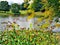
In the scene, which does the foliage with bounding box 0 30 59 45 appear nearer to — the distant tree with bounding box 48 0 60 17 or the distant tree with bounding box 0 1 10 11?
the distant tree with bounding box 48 0 60 17

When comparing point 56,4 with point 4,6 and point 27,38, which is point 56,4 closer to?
point 27,38

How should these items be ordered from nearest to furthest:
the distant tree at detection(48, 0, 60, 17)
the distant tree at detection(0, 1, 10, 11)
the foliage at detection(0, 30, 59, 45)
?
the distant tree at detection(48, 0, 60, 17) → the foliage at detection(0, 30, 59, 45) → the distant tree at detection(0, 1, 10, 11)

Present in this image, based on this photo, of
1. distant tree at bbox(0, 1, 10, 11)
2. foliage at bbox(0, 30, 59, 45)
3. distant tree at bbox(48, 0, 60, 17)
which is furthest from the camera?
distant tree at bbox(0, 1, 10, 11)

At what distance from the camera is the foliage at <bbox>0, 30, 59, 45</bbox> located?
419cm

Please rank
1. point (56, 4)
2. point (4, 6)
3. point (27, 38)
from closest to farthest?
point (56, 4) < point (27, 38) < point (4, 6)

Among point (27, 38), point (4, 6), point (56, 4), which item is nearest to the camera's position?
point (56, 4)

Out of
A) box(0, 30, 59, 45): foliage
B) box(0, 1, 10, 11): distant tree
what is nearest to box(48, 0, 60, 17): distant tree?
box(0, 30, 59, 45): foliage

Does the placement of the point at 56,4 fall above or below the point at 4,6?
above

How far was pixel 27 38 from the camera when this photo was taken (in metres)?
A: 4.25

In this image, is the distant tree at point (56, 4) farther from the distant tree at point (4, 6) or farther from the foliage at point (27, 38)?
the distant tree at point (4, 6)

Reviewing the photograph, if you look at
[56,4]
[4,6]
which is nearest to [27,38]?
[56,4]

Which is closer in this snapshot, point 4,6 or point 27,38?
point 27,38

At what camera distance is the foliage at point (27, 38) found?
4188mm

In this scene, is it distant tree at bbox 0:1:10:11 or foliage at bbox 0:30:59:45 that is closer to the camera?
foliage at bbox 0:30:59:45
